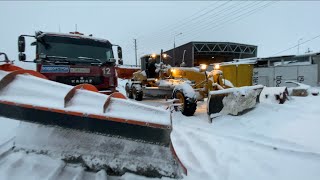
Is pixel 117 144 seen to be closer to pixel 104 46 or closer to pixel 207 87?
pixel 104 46

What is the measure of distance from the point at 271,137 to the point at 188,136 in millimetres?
1684

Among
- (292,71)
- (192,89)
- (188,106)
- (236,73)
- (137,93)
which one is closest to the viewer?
(188,106)

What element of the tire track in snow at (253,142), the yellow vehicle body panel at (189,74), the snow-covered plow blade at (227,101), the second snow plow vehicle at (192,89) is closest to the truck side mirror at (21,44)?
the tire track in snow at (253,142)

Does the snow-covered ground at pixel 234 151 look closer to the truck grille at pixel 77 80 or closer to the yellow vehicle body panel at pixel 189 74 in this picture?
the truck grille at pixel 77 80

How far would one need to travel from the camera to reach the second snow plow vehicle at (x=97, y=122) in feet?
9.27

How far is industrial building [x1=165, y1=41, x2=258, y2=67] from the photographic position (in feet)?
118

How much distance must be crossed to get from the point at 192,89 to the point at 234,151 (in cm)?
381

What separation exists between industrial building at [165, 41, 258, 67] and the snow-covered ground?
2797 centimetres

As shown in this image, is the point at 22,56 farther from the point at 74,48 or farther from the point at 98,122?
the point at 98,122

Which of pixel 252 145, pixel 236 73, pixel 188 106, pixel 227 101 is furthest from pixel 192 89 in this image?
pixel 236 73

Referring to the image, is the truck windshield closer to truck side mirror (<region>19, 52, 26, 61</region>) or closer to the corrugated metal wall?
truck side mirror (<region>19, 52, 26, 61</region>)

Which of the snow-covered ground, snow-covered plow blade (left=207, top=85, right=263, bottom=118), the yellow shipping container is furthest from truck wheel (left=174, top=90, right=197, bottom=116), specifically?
the yellow shipping container

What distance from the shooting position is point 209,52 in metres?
37.1

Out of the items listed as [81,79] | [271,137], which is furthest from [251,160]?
Answer: [81,79]
